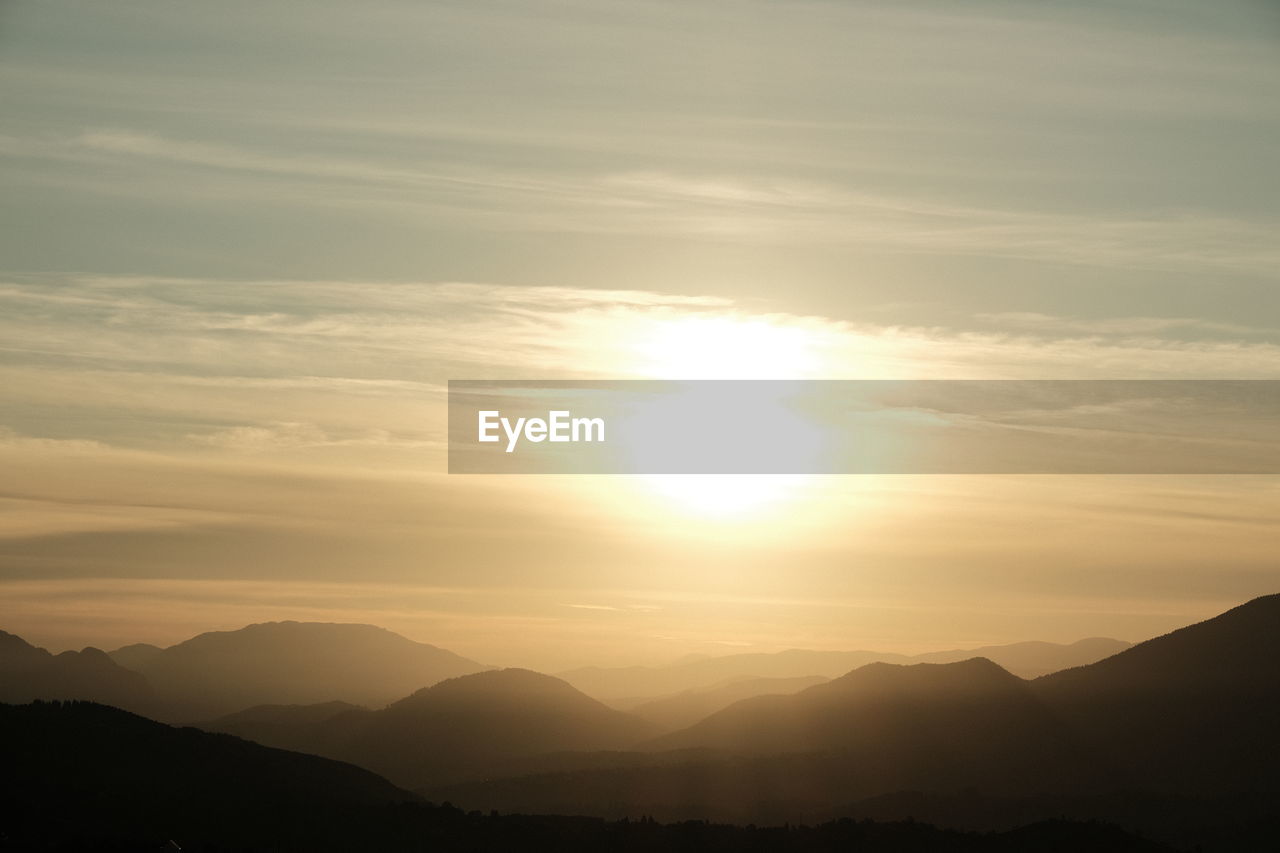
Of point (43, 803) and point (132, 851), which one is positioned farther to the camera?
point (43, 803)

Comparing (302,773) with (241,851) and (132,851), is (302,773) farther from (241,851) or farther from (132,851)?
(132,851)

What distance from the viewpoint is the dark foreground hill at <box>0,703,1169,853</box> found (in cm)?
12725

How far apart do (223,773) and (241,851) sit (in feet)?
113

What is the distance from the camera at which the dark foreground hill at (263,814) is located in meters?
127

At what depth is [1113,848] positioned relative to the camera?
143875 millimetres

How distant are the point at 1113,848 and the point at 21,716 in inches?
4754

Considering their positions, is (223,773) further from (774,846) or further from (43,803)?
(774,846)

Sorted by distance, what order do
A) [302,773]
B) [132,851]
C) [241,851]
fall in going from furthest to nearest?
1. [302,773]
2. [241,851]
3. [132,851]

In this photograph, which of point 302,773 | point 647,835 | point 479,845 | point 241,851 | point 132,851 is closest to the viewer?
point 132,851

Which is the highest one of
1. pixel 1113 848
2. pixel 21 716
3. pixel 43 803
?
pixel 21 716

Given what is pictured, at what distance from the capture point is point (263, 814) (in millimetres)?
142375

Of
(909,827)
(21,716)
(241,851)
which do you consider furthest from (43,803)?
(909,827)

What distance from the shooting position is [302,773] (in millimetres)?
164500

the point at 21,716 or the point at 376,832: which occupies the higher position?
the point at 21,716
